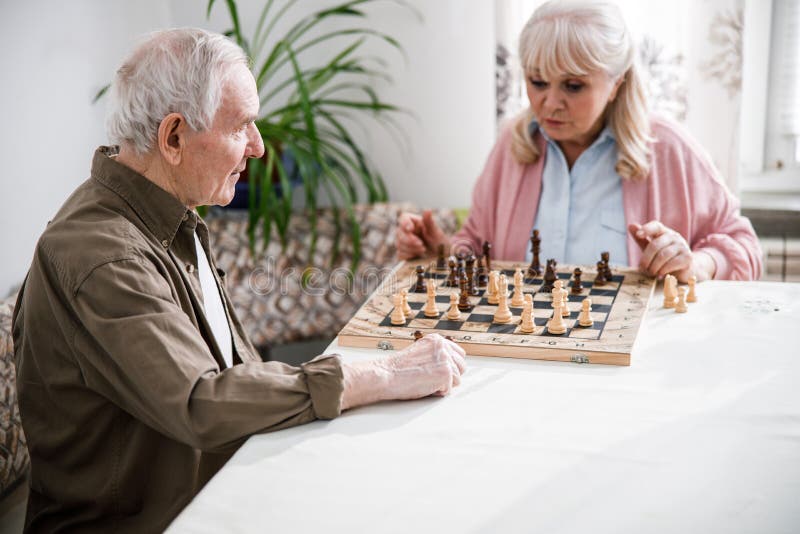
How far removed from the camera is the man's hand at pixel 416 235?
2.43 metres

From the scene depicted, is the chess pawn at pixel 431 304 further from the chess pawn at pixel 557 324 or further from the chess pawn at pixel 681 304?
the chess pawn at pixel 681 304

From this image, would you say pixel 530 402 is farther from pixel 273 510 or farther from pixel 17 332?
pixel 17 332

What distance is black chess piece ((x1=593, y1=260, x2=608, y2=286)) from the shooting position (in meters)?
2.14

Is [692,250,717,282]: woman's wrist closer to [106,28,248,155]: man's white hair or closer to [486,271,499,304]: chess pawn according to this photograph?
[486,271,499,304]: chess pawn

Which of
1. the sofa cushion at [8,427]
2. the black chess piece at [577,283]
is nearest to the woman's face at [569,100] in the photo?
the black chess piece at [577,283]

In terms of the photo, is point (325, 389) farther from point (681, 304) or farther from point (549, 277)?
point (681, 304)

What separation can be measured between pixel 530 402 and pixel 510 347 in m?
0.23

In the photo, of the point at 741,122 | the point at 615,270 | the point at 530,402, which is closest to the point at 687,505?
the point at 530,402

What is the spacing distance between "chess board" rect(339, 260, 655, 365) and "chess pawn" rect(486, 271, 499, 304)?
2 cm

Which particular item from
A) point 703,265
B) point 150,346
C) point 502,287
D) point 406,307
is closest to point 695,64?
point 703,265

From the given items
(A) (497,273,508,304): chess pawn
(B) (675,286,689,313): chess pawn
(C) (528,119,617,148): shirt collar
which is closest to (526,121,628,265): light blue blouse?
(C) (528,119,617,148): shirt collar

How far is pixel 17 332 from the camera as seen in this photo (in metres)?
1.73

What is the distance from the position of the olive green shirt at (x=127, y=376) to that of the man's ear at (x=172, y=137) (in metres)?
0.07

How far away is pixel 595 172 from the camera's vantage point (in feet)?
8.35
